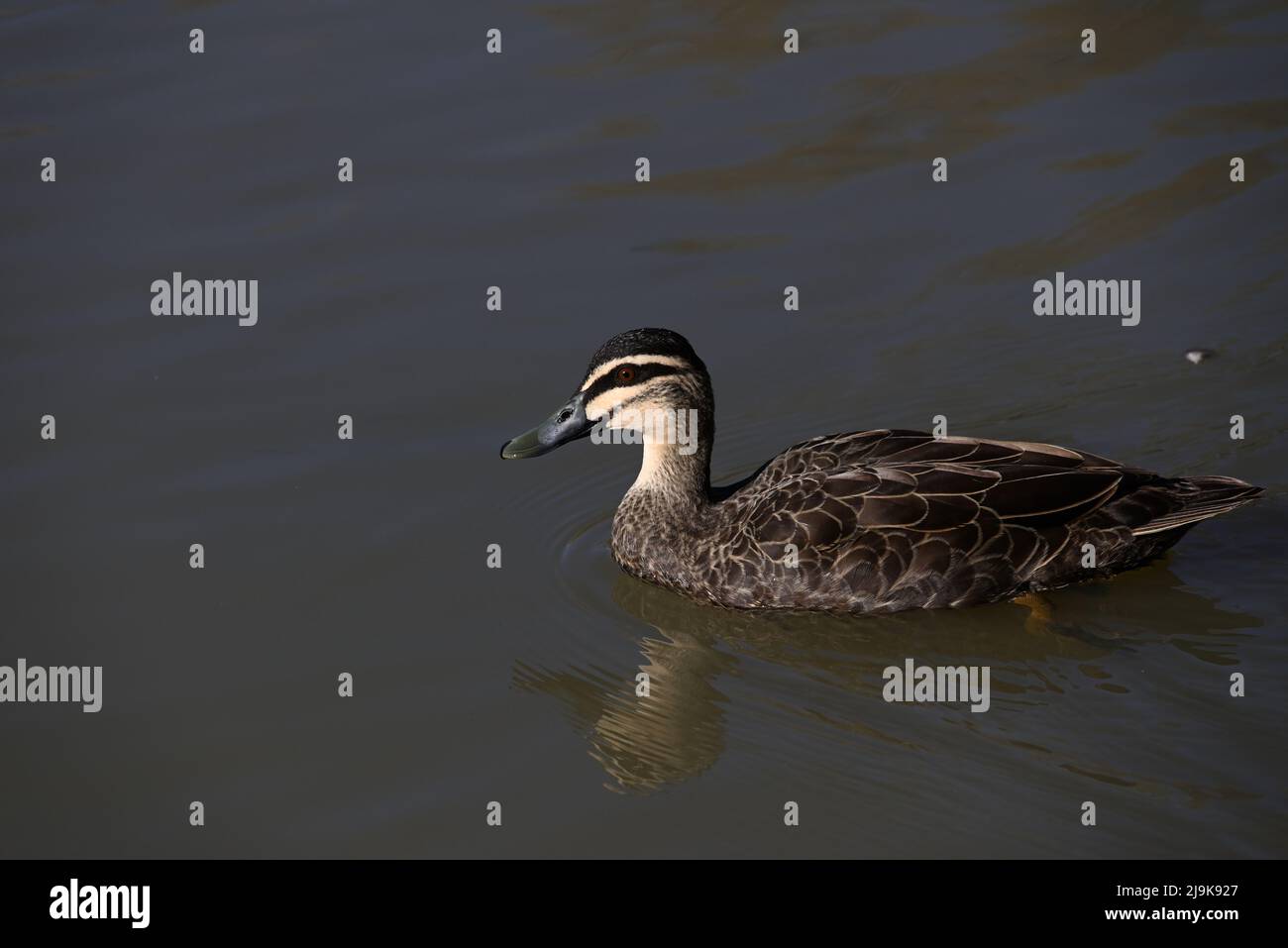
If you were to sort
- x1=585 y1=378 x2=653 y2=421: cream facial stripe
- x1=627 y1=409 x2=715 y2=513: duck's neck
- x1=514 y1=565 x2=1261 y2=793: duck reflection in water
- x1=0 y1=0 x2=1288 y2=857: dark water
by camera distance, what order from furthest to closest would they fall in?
x1=627 y1=409 x2=715 y2=513: duck's neck → x1=585 y1=378 x2=653 y2=421: cream facial stripe → x1=514 y1=565 x2=1261 y2=793: duck reflection in water → x1=0 y1=0 x2=1288 y2=857: dark water

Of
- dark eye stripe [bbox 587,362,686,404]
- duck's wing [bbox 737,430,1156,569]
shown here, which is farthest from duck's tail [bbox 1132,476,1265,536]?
dark eye stripe [bbox 587,362,686,404]

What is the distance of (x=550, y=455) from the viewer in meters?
10.8

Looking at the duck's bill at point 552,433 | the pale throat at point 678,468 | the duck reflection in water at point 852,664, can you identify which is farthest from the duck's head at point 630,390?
the duck reflection in water at point 852,664

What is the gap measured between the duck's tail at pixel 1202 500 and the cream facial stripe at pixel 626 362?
2.75 m

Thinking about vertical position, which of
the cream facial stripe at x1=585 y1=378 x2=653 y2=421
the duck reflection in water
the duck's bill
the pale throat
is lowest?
the duck reflection in water

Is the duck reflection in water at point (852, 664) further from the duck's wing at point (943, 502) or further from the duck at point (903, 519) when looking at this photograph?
A: the duck's wing at point (943, 502)

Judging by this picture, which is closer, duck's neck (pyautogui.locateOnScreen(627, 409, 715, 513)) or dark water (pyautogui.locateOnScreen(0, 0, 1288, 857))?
dark water (pyautogui.locateOnScreen(0, 0, 1288, 857))

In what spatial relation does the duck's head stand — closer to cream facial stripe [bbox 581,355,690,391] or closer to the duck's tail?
cream facial stripe [bbox 581,355,690,391]

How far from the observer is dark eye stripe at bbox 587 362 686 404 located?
30.7 feet

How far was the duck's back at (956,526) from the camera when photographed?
8828 millimetres

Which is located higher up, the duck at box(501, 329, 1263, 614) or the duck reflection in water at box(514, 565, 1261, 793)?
the duck at box(501, 329, 1263, 614)

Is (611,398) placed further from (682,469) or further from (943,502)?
(943,502)

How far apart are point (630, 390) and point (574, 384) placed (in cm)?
165
